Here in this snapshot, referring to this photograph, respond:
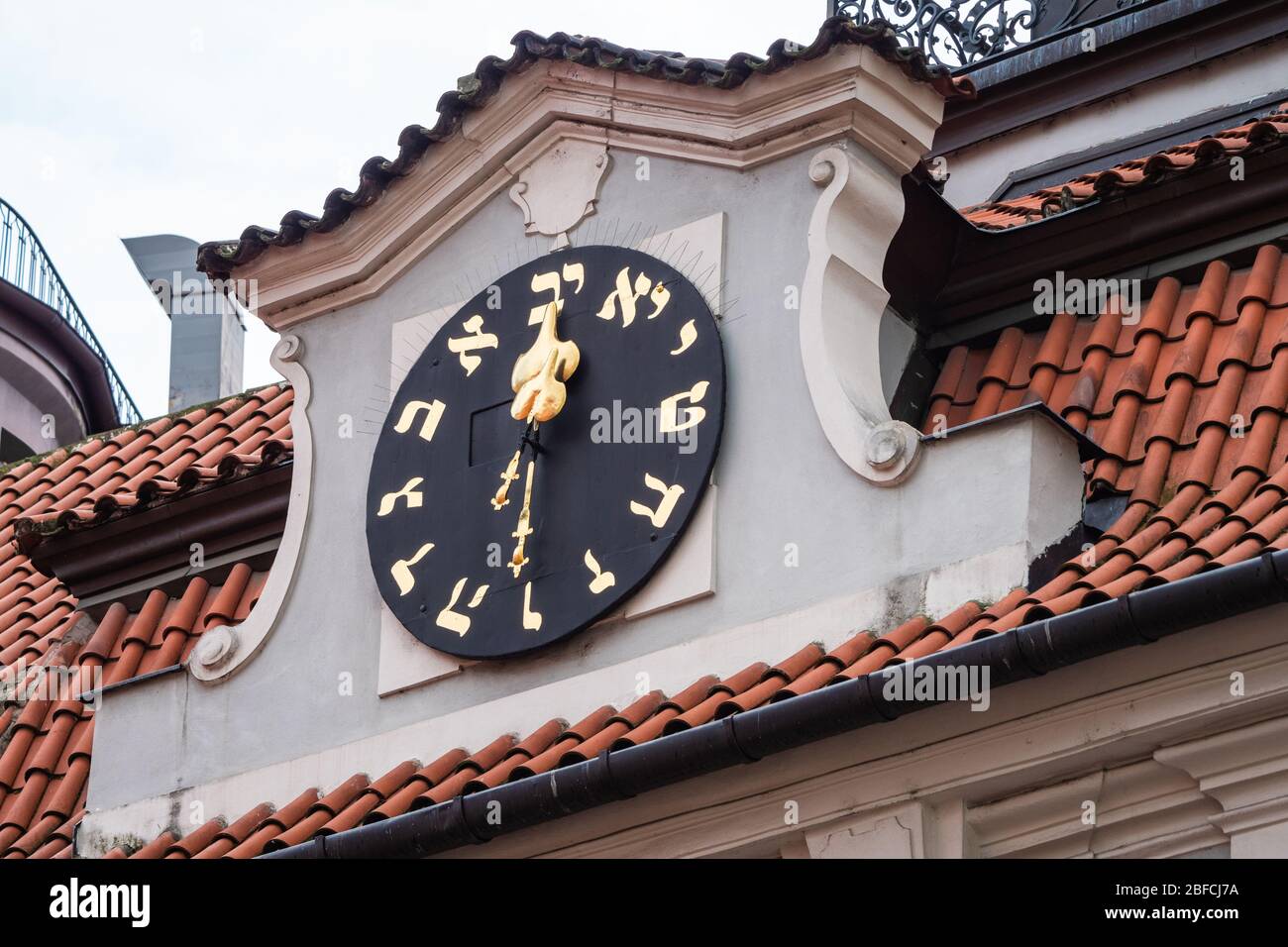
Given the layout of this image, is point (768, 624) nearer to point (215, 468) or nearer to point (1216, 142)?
point (1216, 142)

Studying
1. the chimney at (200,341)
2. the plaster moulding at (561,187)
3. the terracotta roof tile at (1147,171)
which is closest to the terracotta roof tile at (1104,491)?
the terracotta roof tile at (1147,171)

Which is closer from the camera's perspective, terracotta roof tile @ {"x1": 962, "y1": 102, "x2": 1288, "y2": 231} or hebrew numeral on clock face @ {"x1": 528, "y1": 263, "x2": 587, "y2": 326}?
terracotta roof tile @ {"x1": 962, "y1": 102, "x2": 1288, "y2": 231}

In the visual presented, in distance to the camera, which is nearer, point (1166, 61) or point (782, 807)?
point (782, 807)

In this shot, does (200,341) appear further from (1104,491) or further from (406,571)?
(1104,491)

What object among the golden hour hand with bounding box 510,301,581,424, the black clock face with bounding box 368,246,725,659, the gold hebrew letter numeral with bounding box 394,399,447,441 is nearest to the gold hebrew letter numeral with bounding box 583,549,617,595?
the black clock face with bounding box 368,246,725,659

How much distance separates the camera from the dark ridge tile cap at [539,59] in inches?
426

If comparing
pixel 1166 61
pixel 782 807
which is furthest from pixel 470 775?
pixel 1166 61

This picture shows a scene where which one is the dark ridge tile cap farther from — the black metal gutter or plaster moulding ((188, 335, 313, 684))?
the black metal gutter

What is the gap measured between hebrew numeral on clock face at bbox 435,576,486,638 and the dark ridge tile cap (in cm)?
167

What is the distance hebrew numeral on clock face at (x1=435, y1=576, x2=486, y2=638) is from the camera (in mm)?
10875

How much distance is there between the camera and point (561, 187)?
38.0 ft
